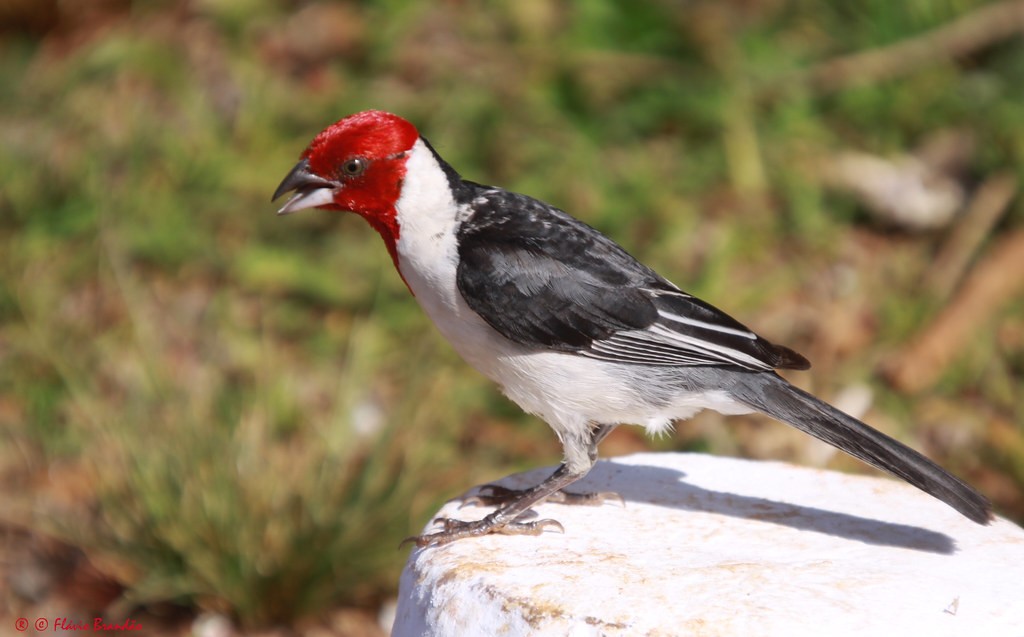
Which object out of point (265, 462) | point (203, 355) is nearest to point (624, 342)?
point (265, 462)

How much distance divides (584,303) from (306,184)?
0.84 m

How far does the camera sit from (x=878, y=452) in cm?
302

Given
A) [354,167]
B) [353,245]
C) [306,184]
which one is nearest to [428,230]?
[354,167]

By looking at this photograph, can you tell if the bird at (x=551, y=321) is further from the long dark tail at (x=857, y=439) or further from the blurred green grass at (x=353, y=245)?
the blurred green grass at (x=353, y=245)

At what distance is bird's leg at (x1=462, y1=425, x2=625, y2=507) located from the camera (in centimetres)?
330

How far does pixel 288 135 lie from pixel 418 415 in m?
2.20

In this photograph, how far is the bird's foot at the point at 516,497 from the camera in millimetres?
3312

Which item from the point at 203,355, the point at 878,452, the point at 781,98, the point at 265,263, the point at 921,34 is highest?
the point at 921,34

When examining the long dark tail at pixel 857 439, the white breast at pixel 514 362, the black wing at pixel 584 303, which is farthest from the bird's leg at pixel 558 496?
the long dark tail at pixel 857 439

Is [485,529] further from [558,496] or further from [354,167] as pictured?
[354,167]

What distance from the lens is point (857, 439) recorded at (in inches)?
120

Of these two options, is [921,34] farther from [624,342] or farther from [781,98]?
[624,342]

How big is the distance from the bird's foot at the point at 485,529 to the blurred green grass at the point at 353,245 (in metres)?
1.22

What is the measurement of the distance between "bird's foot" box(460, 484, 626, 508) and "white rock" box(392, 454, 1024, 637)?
0.04 m
